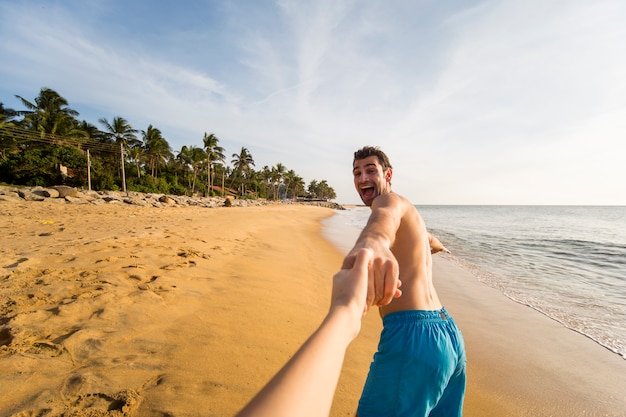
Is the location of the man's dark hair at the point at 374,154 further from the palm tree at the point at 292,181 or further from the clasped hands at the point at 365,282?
the palm tree at the point at 292,181

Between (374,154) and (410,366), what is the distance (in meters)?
1.39

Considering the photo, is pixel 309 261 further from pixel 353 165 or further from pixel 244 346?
pixel 353 165

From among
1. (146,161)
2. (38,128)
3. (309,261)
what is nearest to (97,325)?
(309,261)

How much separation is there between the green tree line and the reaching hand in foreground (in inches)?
1004

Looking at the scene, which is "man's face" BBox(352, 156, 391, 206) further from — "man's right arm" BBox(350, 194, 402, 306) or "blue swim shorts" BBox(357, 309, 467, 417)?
"blue swim shorts" BBox(357, 309, 467, 417)

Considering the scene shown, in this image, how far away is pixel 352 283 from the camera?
0.79 meters

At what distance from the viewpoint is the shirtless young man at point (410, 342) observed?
4.33 ft

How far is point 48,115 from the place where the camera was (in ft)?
89.6

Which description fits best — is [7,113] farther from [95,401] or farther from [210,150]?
[95,401]

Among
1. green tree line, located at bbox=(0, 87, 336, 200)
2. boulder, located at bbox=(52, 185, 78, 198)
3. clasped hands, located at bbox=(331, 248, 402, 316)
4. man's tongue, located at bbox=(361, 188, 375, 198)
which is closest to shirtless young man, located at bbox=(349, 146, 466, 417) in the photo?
clasped hands, located at bbox=(331, 248, 402, 316)

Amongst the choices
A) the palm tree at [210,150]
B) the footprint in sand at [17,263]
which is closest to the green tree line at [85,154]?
the palm tree at [210,150]

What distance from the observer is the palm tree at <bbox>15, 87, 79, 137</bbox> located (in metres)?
26.7

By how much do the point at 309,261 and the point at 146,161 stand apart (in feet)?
132

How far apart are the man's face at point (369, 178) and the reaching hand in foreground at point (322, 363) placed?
114 cm
